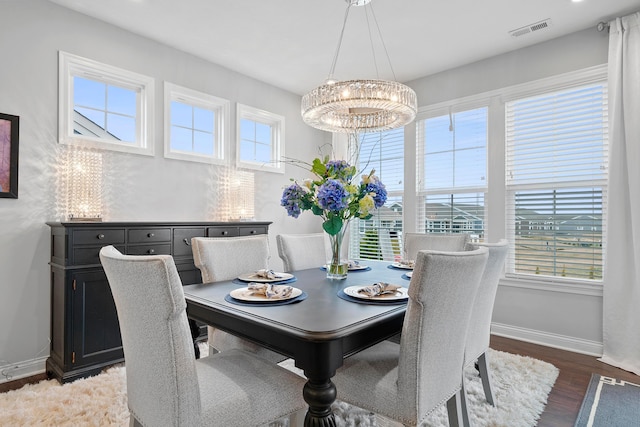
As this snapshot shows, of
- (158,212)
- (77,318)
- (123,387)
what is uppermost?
(158,212)

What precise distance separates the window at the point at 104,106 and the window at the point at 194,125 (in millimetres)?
206

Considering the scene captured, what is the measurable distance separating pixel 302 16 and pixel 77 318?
9.23 feet

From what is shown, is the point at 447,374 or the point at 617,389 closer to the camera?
the point at 447,374

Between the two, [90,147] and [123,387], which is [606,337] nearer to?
[123,387]

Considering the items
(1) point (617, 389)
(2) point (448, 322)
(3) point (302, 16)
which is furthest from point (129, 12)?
(1) point (617, 389)

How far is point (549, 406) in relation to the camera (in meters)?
2.17

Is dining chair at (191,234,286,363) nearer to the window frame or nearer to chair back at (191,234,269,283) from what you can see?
chair back at (191,234,269,283)

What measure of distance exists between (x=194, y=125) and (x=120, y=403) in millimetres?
2628

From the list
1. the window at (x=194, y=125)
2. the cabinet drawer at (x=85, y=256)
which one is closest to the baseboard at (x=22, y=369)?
the cabinet drawer at (x=85, y=256)

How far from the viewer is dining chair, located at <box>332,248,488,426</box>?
4.21 feet

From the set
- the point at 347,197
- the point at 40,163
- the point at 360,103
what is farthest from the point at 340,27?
the point at 40,163

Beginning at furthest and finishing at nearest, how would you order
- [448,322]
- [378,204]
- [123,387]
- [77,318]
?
[77,318]
[123,387]
[378,204]
[448,322]

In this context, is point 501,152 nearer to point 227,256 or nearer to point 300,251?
point 300,251

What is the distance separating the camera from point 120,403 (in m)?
2.16
